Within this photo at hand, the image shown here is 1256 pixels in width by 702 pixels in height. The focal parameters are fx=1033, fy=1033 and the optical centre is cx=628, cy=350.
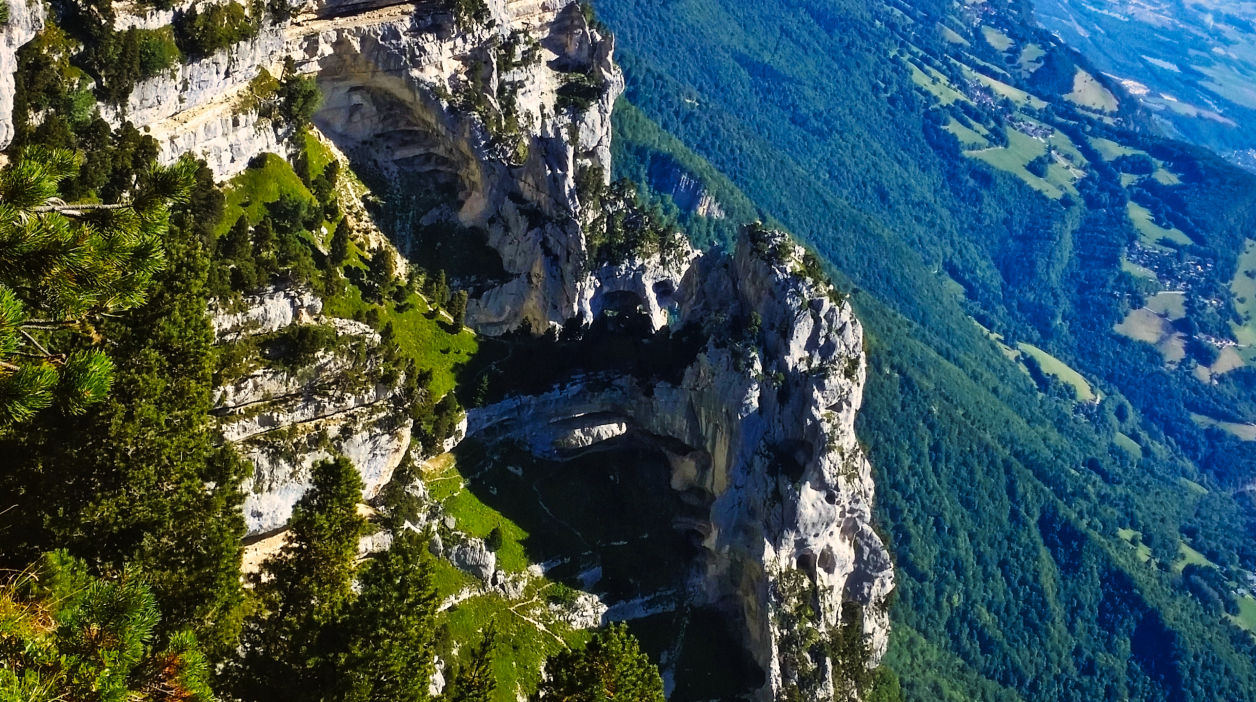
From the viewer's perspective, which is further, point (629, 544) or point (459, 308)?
point (459, 308)

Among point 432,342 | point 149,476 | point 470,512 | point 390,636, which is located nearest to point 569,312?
point 432,342

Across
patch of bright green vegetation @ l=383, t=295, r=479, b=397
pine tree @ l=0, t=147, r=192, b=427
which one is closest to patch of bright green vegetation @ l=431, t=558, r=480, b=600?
patch of bright green vegetation @ l=383, t=295, r=479, b=397

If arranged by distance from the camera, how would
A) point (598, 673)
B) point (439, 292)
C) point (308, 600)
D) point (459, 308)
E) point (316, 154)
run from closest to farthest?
point (308, 600) → point (598, 673) → point (316, 154) → point (439, 292) → point (459, 308)

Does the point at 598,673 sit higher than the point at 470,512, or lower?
lower

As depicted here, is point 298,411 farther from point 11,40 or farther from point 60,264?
point 60,264

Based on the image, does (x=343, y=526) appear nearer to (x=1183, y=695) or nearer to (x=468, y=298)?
(x=468, y=298)

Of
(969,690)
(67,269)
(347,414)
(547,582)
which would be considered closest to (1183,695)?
(969,690)

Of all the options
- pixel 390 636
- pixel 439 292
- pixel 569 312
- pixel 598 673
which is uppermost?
pixel 439 292
